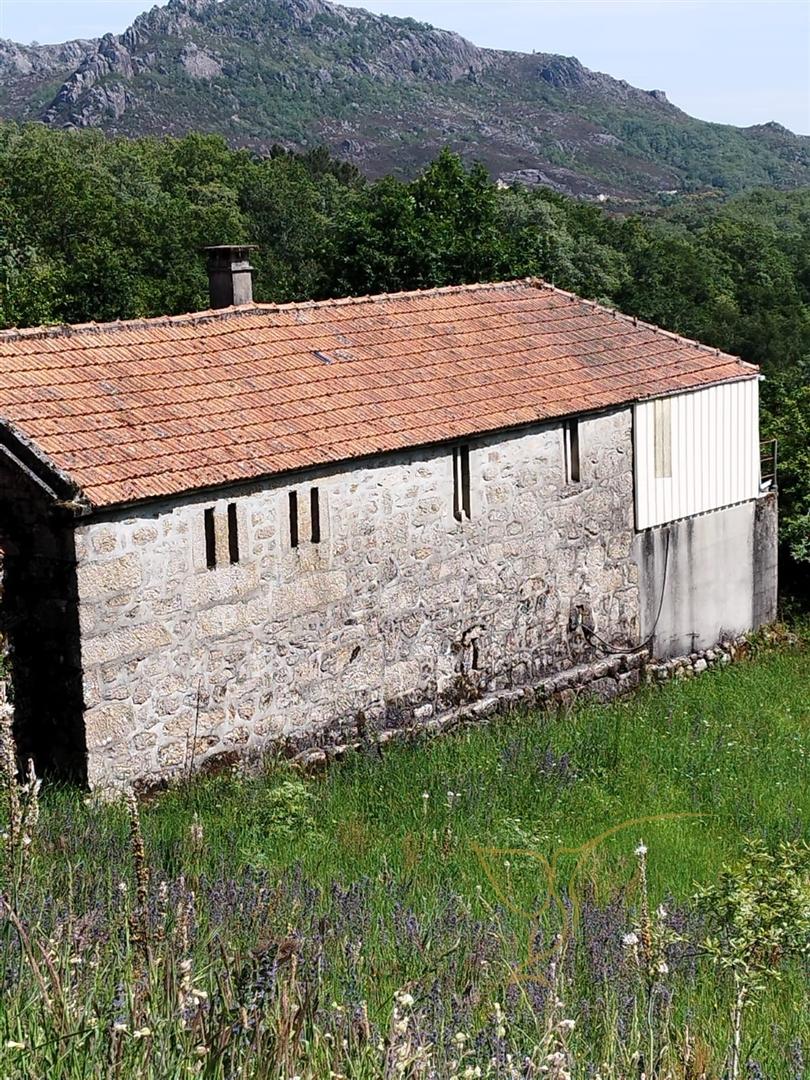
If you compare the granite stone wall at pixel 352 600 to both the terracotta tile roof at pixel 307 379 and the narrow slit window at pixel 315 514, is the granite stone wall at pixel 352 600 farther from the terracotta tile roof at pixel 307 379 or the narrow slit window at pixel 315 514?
the terracotta tile roof at pixel 307 379

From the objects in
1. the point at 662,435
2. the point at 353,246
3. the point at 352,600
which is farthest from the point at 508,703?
the point at 353,246

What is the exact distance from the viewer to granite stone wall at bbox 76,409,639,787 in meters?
11.1

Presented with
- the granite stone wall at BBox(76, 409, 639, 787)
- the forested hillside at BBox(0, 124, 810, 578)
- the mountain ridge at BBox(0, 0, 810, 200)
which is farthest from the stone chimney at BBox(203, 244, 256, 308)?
the mountain ridge at BBox(0, 0, 810, 200)

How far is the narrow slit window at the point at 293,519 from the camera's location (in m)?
12.3

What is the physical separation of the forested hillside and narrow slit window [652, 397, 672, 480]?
11.9 ft

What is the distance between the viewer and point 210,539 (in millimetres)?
11688

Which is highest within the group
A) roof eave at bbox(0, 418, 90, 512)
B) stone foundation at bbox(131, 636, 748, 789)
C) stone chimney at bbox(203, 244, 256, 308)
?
stone chimney at bbox(203, 244, 256, 308)

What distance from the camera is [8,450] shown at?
1101cm

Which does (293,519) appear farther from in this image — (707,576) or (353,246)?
(353,246)

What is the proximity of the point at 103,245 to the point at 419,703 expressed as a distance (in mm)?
34932

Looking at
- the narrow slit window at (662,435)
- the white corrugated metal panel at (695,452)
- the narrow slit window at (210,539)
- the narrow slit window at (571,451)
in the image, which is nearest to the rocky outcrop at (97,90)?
the white corrugated metal panel at (695,452)

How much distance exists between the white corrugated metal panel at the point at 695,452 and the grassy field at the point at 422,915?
3659 mm

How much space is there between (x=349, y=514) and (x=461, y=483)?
1752 millimetres

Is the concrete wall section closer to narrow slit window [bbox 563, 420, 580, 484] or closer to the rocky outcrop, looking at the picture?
narrow slit window [bbox 563, 420, 580, 484]
